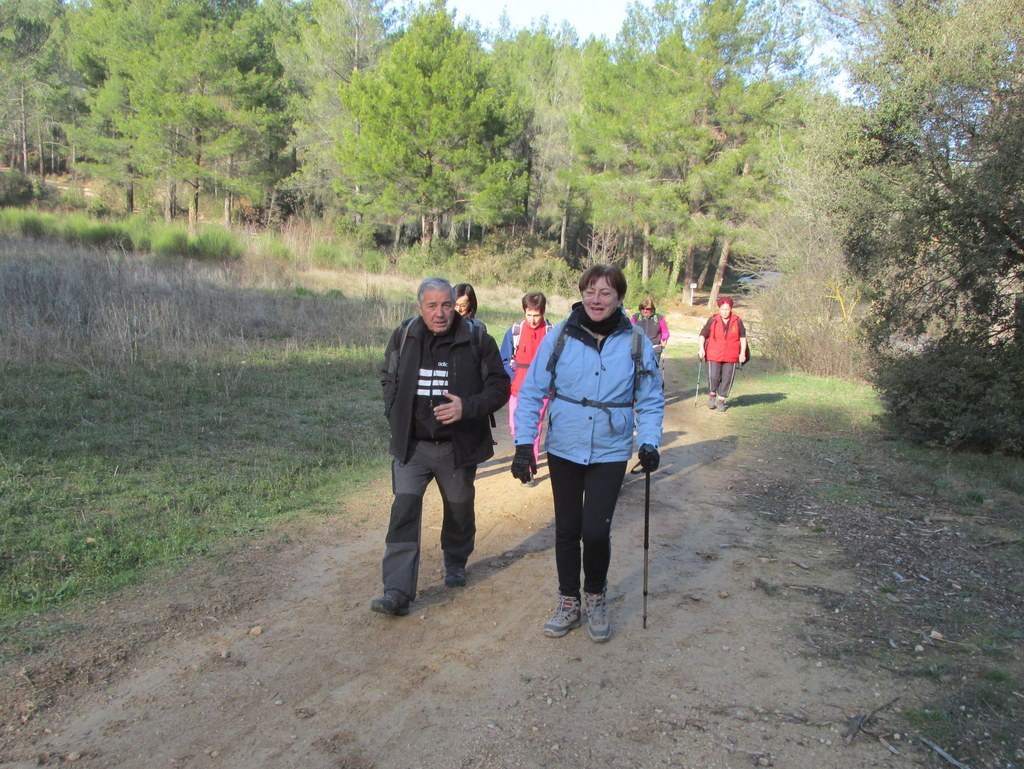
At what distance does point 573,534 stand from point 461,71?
1264 inches

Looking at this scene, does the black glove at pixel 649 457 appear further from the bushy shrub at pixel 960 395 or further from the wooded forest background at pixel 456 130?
the wooded forest background at pixel 456 130

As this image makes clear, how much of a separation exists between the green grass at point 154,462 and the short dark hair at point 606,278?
3302 millimetres

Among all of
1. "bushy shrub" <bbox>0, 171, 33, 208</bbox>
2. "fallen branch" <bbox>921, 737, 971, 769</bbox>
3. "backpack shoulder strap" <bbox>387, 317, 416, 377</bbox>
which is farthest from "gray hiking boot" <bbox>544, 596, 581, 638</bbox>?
"bushy shrub" <bbox>0, 171, 33, 208</bbox>

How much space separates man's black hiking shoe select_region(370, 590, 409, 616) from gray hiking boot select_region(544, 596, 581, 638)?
0.82m

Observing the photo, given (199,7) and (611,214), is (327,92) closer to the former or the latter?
(199,7)

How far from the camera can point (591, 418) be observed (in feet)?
13.1

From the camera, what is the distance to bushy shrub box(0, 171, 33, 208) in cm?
3744

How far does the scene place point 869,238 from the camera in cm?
997

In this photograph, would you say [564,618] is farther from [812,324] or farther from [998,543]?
[812,324]

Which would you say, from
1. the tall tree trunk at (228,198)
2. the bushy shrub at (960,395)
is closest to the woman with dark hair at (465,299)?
the bushy shrub at (960,395)

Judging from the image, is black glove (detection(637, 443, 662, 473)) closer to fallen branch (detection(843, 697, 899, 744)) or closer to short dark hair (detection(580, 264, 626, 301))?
short dark hair (detection(580, 264, 626, 301))

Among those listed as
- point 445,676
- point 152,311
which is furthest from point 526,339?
point 152,311

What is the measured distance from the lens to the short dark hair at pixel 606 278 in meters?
4.02

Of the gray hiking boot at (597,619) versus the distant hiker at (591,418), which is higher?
the distant hiker at (591,418)
